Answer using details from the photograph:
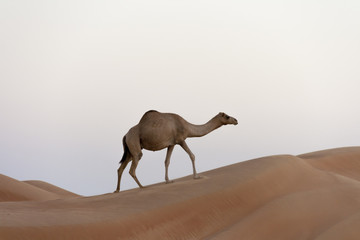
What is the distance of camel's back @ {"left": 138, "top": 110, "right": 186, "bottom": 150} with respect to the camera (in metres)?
15.4

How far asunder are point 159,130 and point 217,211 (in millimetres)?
3229

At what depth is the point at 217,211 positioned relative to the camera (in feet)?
44.6

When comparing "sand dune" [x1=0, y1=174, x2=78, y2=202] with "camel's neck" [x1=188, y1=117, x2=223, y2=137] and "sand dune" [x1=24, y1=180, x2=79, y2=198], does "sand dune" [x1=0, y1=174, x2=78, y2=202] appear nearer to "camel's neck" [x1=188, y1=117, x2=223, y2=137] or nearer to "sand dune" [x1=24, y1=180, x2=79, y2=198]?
"sand dune" [x1=24, y1=180, x2=79, y2=198]

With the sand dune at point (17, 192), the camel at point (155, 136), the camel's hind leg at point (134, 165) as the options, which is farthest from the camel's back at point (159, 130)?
the sand dune at point (17, 192)

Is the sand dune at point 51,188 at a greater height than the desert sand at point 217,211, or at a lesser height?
lesser

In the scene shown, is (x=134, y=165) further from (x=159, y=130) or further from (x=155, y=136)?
(x=159, y=130)

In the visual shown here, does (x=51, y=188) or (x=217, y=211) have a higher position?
(x=217, y=211)

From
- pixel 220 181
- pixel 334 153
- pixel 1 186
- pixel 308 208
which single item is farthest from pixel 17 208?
pixel 334 153

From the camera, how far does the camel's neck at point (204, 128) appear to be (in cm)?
1645

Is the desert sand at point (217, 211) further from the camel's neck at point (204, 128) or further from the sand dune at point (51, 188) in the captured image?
the sand dune at point (51, 188)

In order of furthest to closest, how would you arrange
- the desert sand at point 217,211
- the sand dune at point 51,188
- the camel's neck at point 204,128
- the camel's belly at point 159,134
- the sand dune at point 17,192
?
the sand dune at point 51,188 < the sand dune at point 17,192 < the camel's neck at point 204,128 < the camel's belly at point 159,134 < the desert sand at point 217,211

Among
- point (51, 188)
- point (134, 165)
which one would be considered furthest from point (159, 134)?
point (51, 188)

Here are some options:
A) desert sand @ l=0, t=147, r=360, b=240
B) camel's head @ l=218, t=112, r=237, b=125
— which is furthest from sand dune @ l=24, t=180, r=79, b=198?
desert sand @ l=0, t=147, r=360, b=240

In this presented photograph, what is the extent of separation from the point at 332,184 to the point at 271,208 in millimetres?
3068
